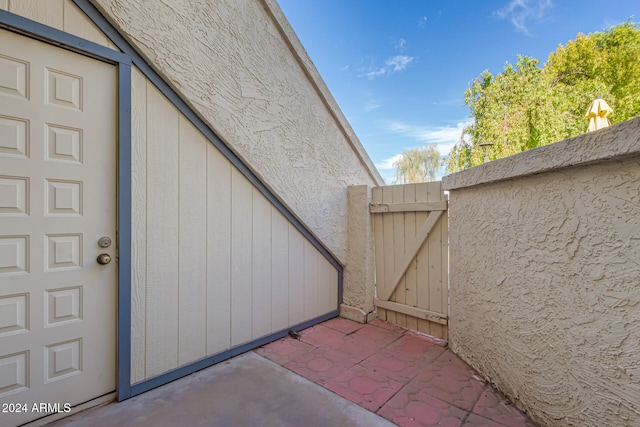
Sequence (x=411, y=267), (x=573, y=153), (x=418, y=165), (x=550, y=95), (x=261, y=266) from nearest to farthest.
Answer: (x=573, y=153) → (x=261, y=266) → (x=411, y=267) → (x=550, y=95) → (x=418, y=165)

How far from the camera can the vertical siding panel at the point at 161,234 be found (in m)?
2.02

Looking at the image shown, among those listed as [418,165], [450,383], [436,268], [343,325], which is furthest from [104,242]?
[418,165]

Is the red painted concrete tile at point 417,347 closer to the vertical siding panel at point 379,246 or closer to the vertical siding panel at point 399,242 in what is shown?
the vertical siding panel at point 399,242

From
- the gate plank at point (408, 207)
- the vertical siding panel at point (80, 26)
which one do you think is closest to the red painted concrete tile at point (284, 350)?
the gate plank at point (408, 207)

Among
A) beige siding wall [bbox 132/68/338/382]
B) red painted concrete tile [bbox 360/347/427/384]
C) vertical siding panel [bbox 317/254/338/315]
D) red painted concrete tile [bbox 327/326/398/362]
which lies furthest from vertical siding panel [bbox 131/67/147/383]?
vertical siding panel [bbox 317/254/338/315]

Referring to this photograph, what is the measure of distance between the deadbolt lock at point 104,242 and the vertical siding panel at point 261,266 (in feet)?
3.65

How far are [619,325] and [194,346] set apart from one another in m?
2.58

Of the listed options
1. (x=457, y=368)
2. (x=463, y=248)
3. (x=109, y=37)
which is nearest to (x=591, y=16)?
(x=463, y=248)

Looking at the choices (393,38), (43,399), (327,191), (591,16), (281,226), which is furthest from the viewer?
(591,16)

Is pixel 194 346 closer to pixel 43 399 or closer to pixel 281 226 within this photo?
pixel 43 399

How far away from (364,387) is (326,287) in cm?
143

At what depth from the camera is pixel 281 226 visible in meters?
2.91

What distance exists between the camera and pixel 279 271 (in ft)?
9.48

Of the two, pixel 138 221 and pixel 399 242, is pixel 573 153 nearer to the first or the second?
pixel 399 242
